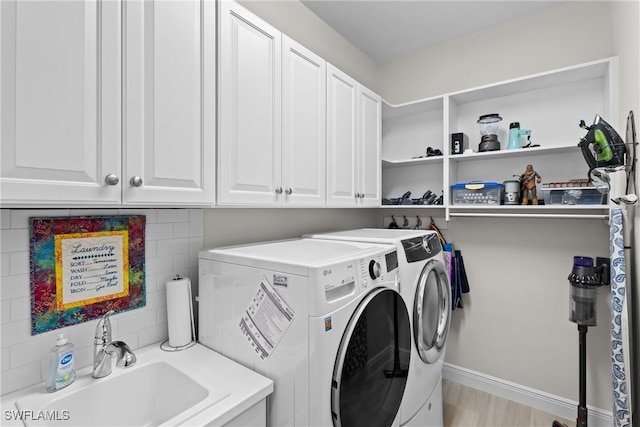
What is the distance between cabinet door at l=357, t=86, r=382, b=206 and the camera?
2287mm

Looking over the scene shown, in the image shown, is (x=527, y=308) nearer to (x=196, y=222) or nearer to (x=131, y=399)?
(x=196, y=222)

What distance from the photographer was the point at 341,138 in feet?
6.79

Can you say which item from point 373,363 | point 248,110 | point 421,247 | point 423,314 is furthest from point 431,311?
point 248,110

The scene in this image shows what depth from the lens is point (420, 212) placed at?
9.09 ft

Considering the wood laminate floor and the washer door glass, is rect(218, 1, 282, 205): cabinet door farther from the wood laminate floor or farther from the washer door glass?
the wood laminate floor

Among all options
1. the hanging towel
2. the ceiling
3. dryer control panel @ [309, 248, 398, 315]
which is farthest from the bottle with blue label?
the ceiling

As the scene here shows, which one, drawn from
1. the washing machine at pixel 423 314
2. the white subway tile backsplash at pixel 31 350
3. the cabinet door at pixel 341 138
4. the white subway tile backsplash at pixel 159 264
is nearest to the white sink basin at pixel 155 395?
the white subway tile backsplash at pixel 31 350

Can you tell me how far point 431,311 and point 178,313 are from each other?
1.38 m

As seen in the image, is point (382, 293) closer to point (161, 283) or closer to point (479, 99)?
point (161, 283)

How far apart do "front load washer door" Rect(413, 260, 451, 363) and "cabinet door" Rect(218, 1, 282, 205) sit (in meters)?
0.90

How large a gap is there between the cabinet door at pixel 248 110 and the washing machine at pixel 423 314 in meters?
0.70

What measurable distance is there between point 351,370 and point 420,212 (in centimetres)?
187

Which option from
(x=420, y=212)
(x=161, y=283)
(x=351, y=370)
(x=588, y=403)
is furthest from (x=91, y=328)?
(x=588, y=403)

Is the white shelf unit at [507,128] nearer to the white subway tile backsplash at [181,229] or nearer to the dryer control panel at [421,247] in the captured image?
the dryer control panel at [421,247]
